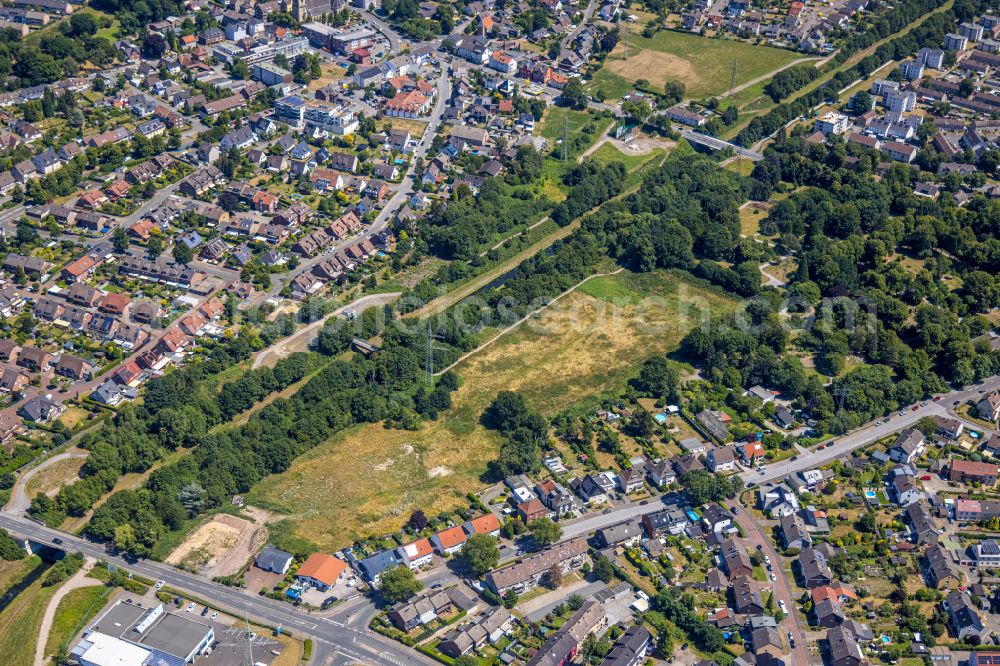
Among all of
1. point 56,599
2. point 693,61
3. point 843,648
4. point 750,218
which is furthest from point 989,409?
point 693,61

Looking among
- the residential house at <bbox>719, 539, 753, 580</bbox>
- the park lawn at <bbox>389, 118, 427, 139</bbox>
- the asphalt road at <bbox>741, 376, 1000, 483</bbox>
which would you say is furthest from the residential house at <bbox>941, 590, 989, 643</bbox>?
the park lawn at <bbox>389, 118, 427, 139</bbox>

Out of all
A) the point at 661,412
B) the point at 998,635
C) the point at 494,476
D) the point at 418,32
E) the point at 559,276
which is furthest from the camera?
the point at 418,32

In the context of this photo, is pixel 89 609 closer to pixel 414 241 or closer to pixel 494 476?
pixel 494 476

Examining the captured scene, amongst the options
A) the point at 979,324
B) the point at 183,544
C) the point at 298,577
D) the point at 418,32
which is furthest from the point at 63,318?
the point at 979,324

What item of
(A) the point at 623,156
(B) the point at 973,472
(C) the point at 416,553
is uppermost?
(A) the point at 623,156

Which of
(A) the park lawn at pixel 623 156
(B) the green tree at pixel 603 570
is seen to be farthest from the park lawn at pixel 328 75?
(B) the green tree at pixel 603 570

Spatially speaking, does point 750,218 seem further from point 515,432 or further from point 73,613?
point 73,613

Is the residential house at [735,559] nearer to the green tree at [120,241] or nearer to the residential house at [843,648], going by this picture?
the residential house at [843,648]
